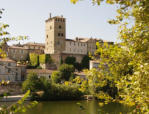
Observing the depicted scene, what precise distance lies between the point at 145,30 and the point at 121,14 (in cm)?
67

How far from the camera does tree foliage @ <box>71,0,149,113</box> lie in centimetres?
351

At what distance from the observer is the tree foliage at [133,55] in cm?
351

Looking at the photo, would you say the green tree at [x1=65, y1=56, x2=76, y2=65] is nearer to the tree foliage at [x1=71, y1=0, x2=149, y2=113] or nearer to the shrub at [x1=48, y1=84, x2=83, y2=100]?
the shrub at [x1=48, y1=84, x2=83, y2=100]

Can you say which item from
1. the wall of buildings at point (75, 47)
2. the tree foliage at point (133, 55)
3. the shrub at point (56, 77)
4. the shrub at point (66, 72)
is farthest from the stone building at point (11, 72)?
the tree foliage at point (133, 55)

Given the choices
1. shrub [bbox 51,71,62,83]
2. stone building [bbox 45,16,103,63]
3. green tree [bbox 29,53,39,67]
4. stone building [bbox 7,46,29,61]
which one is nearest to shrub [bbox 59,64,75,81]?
shrub [bbox 51,71,62,83]

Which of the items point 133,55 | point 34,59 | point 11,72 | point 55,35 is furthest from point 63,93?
point 133,55

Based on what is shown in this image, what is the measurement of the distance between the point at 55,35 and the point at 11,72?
18.5 m

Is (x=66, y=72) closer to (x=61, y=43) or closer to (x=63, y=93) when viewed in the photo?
(x=63, y=93)

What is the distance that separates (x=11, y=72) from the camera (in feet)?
154

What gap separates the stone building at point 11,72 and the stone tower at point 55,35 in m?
12.1

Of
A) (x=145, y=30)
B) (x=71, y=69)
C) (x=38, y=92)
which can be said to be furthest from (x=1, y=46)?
(x=71, y=69)

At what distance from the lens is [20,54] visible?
200 feet

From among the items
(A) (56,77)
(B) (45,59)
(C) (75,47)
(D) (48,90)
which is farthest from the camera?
(C) (75,47)

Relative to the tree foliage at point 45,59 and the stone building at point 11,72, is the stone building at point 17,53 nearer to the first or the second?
the tree foliage at point 45,59
